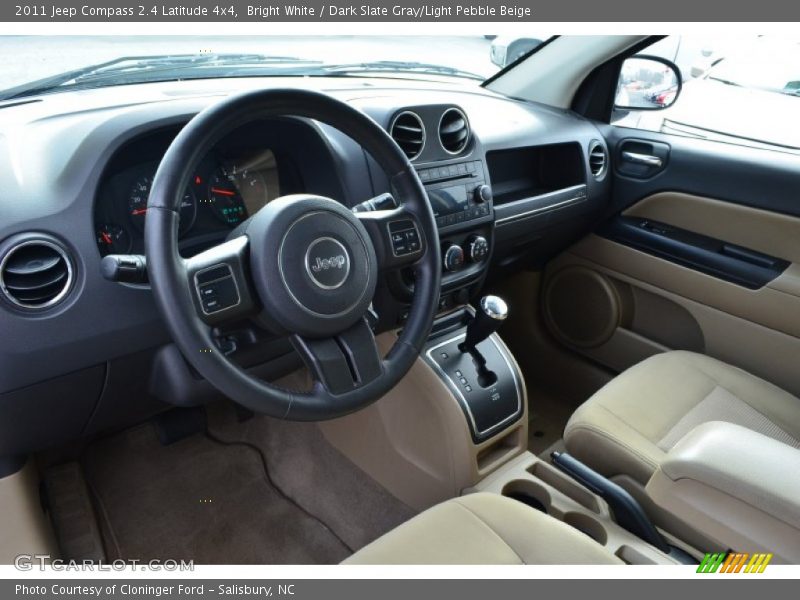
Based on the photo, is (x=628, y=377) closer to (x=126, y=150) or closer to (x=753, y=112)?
(x=753, y=112)

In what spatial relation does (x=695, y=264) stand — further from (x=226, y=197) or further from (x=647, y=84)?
(x=226, y=197)

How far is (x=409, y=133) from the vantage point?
1529 mm

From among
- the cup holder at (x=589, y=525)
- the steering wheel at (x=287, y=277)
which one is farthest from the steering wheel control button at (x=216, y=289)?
the cup holder at (x=589, y=525)

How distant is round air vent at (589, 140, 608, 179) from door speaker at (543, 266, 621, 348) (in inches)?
13.3

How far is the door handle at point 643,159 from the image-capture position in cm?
205

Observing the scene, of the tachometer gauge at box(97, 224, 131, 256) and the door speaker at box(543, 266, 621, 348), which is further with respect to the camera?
the door speaker at box(543, 266, 621, 348)

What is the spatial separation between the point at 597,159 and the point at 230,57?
1.18 metres

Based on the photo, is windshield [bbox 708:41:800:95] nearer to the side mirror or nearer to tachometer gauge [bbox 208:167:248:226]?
the side mirror

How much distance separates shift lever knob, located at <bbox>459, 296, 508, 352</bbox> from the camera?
4.99 feet

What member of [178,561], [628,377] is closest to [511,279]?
[628,377]

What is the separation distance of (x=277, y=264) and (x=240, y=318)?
105mm

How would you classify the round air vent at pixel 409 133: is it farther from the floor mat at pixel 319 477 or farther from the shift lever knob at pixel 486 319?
the floor mat at pixel 319 477

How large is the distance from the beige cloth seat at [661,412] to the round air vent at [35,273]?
110cm

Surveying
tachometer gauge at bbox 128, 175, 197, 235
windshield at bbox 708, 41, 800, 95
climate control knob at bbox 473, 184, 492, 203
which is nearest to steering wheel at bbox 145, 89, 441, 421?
tachometer gauge at bbox 128, 175, 197, 235
